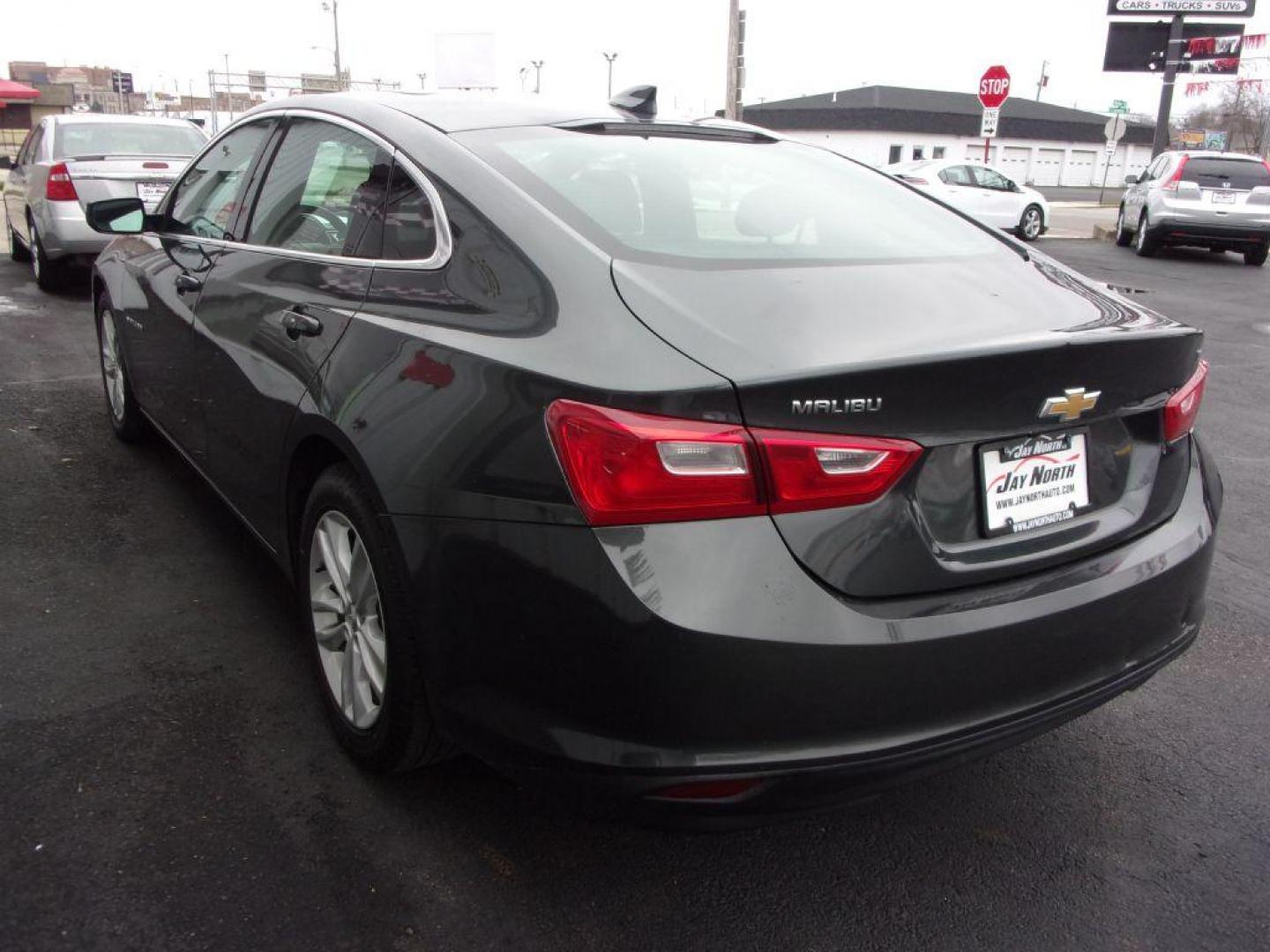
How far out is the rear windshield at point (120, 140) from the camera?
939cm

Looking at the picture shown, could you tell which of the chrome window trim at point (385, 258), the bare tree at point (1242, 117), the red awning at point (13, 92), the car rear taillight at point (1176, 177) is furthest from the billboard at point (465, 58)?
the chrome window trim at point (385, 258)

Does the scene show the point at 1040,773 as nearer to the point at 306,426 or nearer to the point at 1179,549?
the point at 1179,549

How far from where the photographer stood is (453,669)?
6.74 ft

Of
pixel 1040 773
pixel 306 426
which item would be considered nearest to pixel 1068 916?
pixel 1040 773

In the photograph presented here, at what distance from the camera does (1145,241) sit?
56.0 feet

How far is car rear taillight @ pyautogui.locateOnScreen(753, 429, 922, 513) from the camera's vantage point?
5.74ft

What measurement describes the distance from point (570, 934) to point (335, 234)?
1.79 meters

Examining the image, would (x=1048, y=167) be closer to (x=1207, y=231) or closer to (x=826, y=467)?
(x=1207, y=231)

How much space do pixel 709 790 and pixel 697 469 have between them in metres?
0.56

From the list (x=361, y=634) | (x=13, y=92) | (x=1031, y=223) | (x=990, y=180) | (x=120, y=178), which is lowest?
(x=361, y=634)

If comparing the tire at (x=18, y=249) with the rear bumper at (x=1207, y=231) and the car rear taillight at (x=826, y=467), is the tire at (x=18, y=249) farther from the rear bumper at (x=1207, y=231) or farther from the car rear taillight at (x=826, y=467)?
the rear bumper at (x=1207, y=231)

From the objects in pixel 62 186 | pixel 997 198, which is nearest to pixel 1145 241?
pixel 997 198

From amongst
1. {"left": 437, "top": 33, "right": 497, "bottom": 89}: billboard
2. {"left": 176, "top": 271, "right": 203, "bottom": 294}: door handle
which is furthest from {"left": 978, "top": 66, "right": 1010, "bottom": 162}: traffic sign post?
{"left": 437, "top": 33, "right": 497, "bottom": 89}: billboard

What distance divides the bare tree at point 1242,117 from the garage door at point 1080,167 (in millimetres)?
10416
